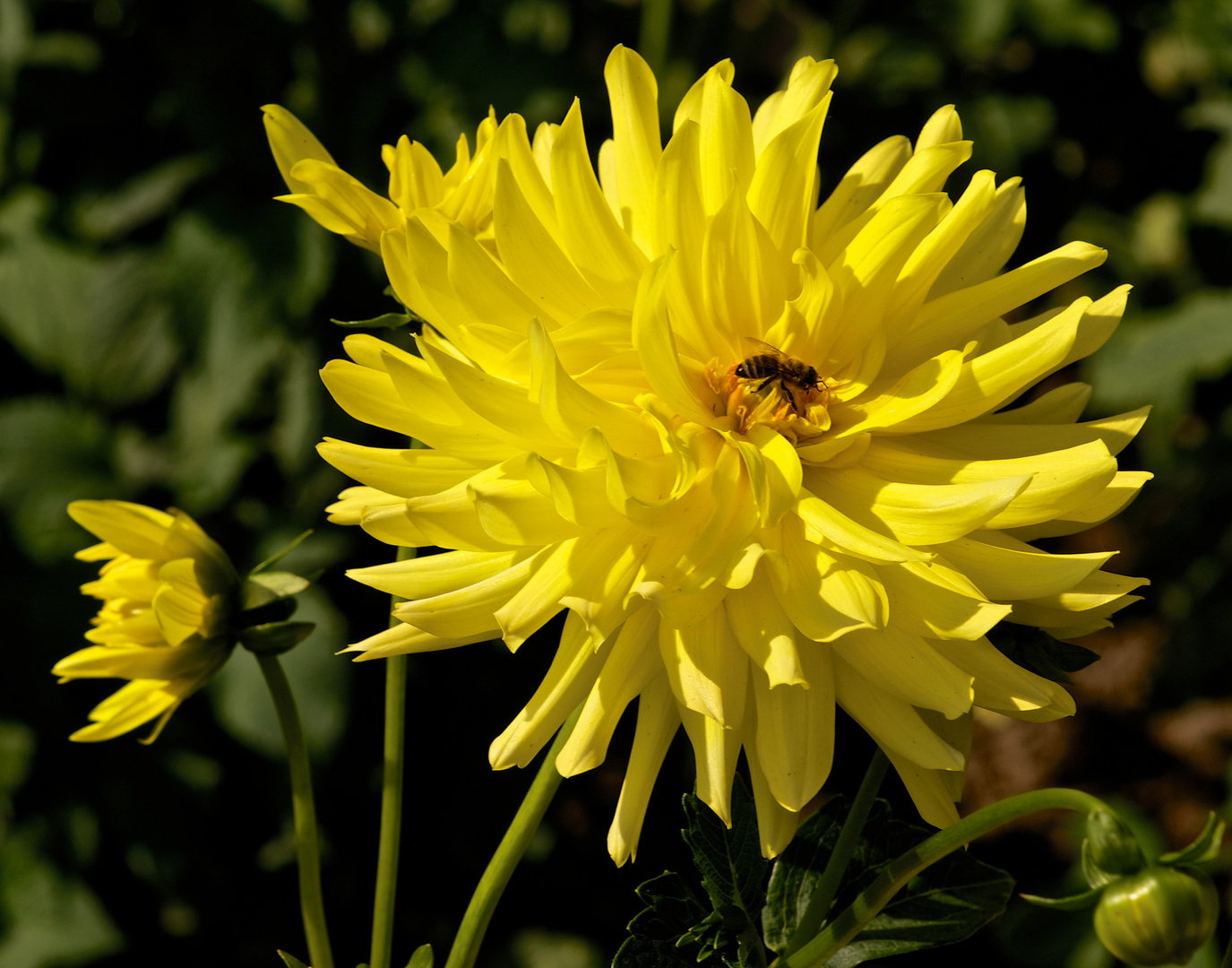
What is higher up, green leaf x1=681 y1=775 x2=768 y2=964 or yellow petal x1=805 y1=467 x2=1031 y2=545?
yellow petal x1=805 y1=467 x2=1031 y2=545

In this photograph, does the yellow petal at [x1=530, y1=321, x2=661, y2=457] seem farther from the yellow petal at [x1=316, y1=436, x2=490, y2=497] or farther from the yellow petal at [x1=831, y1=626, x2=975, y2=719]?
the yellow petal at [x1=831, y1=626, x2=975, y2=719]

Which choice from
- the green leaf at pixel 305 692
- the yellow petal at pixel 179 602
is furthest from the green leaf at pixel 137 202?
the yellow petal at pixel 179 602

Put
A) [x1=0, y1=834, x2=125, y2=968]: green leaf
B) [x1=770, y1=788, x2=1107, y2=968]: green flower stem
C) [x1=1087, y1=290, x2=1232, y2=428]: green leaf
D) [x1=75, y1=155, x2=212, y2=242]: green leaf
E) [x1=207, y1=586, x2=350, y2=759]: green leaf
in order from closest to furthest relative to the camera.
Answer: [x1=770, y1=788, x2=1107, y2=968]: green flower stem < [x1=207, y1=586, x2=350, y2=759]: green leaf < [x1=0, y1=834, x2=125, y2=968]: green leaf < [x1=1087, y1=290, x2=1232, y2=428]: green leaf < [x1=75, y1=155, x2=212, y2=242]: green leaf

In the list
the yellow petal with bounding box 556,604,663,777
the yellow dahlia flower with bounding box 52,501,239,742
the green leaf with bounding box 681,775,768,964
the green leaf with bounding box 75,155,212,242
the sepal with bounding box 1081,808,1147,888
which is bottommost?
the green leaf with bounding box 75,155,212,242

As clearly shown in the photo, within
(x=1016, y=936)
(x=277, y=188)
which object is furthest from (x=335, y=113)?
(x=1016, y=936)

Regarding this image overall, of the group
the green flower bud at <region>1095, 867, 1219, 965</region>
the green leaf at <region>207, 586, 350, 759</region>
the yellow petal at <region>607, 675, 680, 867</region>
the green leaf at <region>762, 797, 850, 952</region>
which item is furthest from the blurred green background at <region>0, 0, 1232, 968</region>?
the green flower bud at <region>1095, 867, 1219, 965</region>

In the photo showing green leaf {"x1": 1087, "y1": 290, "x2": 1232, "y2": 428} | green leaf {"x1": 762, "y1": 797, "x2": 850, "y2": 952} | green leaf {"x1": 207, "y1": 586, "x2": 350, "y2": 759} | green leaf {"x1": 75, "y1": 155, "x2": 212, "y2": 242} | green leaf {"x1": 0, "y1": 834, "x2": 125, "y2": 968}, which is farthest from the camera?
green leaf {"x1": 75, "y1": 155, "x2": 212, "y2": 242}

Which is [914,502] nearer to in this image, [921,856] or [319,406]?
[921,856]
